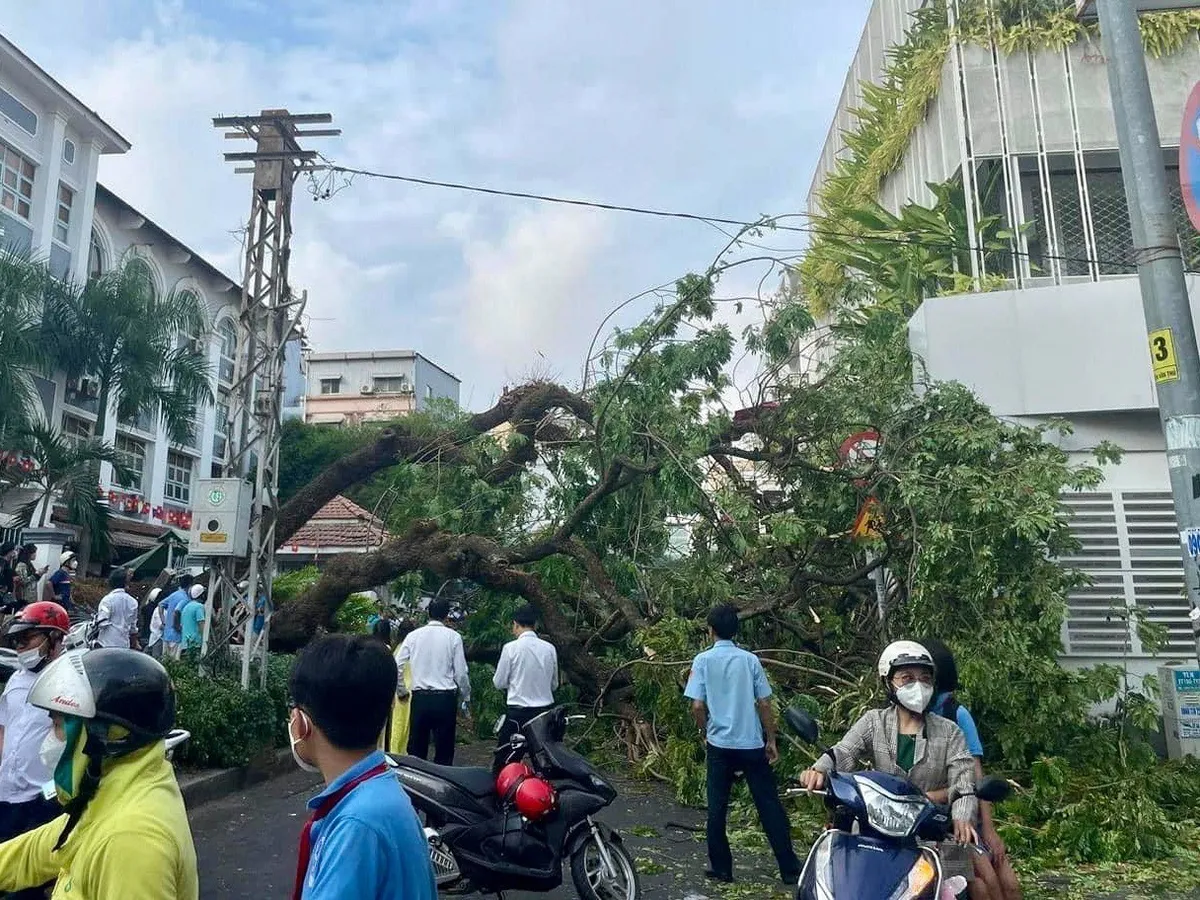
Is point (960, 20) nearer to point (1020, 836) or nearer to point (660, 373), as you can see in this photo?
point (660, 373)

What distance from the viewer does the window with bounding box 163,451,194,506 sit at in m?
34.8

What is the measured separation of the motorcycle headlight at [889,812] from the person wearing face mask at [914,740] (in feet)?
2.34

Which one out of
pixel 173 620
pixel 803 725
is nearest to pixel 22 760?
pixel 803 725

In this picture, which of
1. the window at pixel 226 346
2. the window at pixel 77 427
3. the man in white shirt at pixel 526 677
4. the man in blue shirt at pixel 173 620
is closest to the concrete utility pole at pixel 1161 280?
the man in white shirt at pixel 526 677

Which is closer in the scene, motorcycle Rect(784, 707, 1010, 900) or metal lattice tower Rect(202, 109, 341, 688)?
motorcycle Rect(784, 707, 1010, 900)

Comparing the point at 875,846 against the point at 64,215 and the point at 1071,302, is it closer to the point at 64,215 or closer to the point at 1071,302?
the point at 1071,302

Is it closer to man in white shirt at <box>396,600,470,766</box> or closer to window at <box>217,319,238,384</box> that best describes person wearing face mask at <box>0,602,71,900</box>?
man in white shirt at <box>396,600,470,766</box>

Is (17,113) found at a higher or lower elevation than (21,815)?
higher

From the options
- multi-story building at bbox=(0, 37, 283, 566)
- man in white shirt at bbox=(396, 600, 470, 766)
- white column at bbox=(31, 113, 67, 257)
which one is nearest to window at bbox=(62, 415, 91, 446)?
multi-story building at bbox=(0, 37, 283, 566)

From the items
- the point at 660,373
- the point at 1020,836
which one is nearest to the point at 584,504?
the point at 660,373

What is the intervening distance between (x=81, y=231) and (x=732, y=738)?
91.0ft

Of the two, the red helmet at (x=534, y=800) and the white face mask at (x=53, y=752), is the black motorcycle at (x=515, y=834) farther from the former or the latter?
the white face mask at (x=53, y=752)

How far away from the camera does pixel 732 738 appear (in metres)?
5.63

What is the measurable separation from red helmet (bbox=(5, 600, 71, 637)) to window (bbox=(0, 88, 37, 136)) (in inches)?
982
